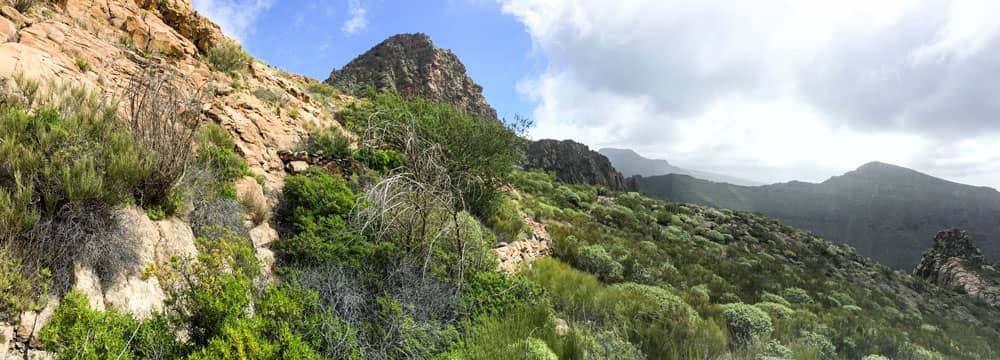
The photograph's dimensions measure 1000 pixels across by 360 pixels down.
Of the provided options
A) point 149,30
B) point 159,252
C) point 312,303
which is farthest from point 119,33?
point 312,303

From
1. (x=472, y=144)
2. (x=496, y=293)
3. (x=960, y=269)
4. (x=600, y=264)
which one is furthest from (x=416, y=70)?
(x=960, y=269)

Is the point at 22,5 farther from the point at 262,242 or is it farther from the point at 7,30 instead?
the point at 262,242

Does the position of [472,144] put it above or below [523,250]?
above

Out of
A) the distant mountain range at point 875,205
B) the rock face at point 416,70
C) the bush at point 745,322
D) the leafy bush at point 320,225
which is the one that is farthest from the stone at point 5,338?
the distant mountain range at point 875,205

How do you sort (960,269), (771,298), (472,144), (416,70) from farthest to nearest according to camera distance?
1. (416,70)
2. (960,269)
3. (771,298)
4. (472,144)

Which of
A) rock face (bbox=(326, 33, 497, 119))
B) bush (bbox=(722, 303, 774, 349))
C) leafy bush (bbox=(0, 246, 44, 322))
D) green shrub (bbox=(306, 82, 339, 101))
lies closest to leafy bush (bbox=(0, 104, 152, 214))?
leafy bush (bbox=(0, 246, 44, 322))

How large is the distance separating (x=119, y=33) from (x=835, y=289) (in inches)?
914

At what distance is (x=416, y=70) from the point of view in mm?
59812

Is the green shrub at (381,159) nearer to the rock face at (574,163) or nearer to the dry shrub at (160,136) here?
the dry shrub at (160,136)

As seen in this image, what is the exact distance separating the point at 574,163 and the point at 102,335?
206 ft

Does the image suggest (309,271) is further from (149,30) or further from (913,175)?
(913,175)

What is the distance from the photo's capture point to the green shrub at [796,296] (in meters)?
11.0

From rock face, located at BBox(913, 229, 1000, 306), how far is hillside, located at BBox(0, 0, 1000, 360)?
56.4ft

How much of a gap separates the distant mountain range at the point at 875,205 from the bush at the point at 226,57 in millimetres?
73202
